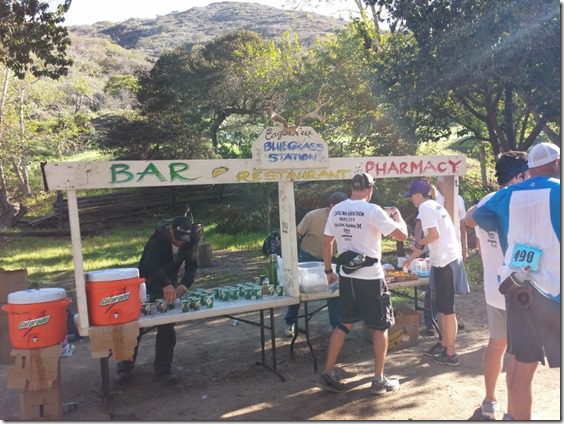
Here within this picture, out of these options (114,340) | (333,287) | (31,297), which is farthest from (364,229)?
(31,297)

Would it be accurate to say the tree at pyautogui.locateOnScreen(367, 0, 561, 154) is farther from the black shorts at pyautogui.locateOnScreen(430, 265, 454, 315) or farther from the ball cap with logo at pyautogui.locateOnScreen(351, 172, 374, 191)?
the ball cap with logo at pyautogui.locateOnScreen(351, 172, 374, 191)

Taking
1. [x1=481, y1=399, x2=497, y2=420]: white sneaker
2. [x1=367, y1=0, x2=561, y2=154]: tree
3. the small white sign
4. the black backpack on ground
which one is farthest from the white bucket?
[x1=367, y1=0, x2=561, y2=154]: tree

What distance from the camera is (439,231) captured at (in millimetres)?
4973

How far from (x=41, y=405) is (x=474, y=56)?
9.18m

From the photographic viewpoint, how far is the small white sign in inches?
188

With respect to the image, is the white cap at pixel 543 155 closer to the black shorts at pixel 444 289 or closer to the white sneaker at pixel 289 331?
the black shorts at pixel 444 289

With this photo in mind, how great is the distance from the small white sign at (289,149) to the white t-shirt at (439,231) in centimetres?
101

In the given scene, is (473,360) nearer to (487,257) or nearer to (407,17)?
(487,257)

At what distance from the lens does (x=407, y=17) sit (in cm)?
1134

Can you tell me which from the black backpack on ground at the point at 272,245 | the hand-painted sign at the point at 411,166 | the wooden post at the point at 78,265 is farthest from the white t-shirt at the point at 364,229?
the wooden post at the point at 78,265

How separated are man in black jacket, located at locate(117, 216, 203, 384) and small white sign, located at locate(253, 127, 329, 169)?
926 millimetres

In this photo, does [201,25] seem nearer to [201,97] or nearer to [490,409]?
[201,97]

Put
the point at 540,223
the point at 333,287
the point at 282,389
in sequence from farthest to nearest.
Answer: the point at 333,287 < the point at 282,389 < the point at 540,223

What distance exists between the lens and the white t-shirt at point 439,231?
490cm
